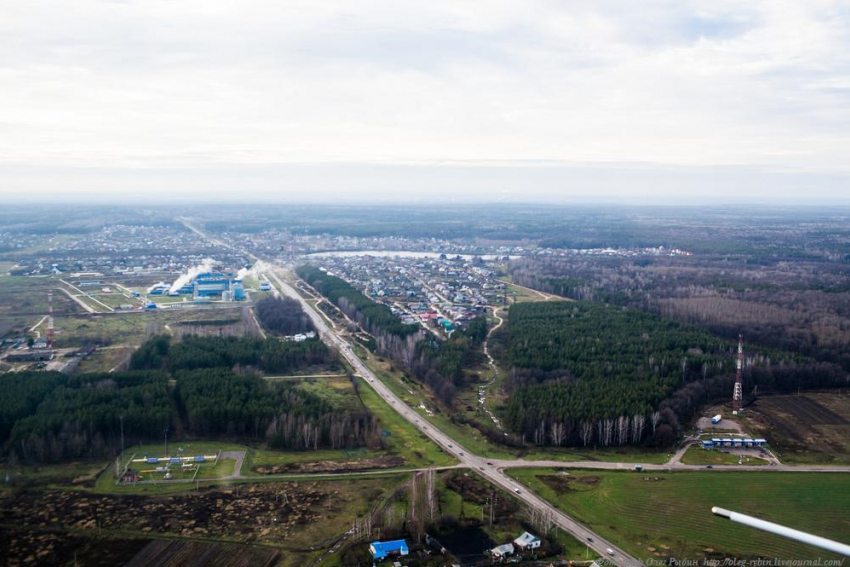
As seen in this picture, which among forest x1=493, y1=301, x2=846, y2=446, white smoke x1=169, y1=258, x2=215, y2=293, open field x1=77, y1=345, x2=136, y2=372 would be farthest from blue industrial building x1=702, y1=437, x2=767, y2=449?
white smoke x1=169, y1=258, x2=215, y2=293

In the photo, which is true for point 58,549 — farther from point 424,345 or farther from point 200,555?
point 424,345


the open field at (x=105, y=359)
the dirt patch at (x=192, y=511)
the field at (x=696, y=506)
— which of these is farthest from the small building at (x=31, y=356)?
the field at (x=696, y=506)

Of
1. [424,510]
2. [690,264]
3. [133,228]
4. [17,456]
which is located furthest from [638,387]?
[133,228]

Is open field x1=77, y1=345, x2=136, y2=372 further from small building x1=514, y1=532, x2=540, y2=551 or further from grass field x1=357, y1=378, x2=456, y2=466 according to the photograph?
small building x1=514, y1=532, x2=540, y2=551

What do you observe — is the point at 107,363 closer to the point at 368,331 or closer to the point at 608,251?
the point at 368,331

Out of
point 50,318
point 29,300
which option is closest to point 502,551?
point 50,318

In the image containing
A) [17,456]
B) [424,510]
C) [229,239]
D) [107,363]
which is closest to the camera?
[424,510]
